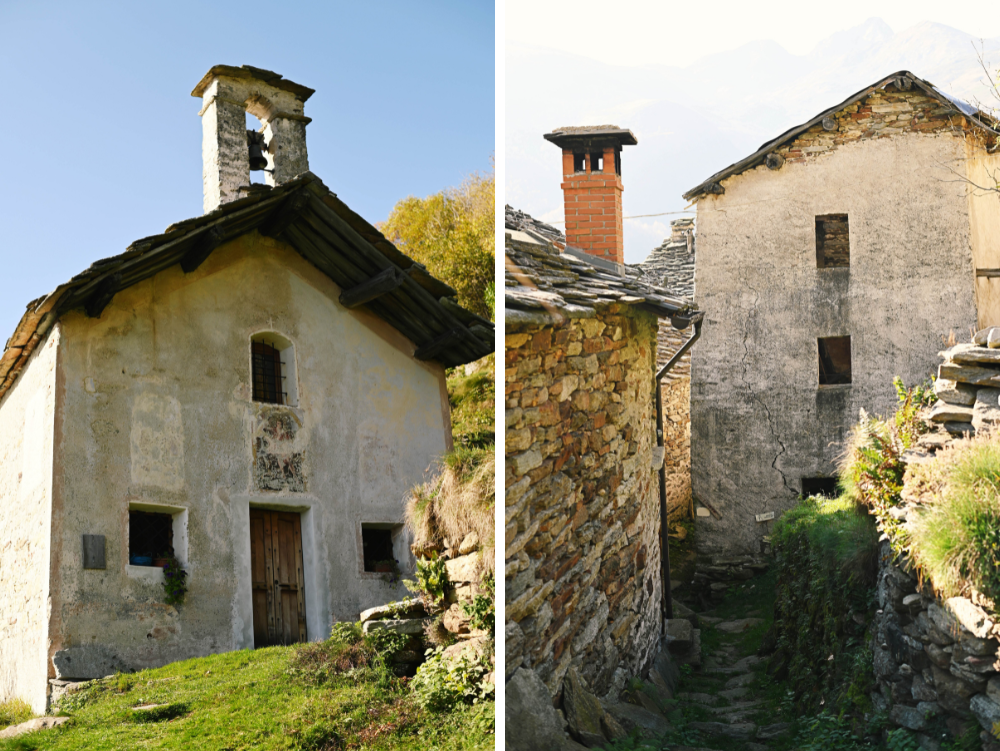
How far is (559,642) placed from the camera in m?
4.20

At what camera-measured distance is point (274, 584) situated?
214 inches

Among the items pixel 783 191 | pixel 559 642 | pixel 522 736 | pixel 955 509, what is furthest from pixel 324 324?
pixel 783 191

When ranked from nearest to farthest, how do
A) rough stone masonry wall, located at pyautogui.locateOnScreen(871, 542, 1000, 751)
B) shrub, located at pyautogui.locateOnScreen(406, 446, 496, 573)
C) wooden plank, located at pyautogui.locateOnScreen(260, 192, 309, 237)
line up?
rough stone masonry wall, located at pyautogui.locateOnScreen(871, 542, 1000, 751) → shrub, located at pyautogui.locateOnScreen(406, 446, 496, 573) → wooden plank, located at pyautogui.locateOnScreen(260, 192, 309, 237)

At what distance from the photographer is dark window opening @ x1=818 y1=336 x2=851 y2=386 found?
10.6 m

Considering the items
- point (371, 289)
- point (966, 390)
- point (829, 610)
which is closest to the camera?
point (966, 390)

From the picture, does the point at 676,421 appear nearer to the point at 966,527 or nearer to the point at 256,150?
the point at 256,150

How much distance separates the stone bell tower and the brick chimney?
2072mm

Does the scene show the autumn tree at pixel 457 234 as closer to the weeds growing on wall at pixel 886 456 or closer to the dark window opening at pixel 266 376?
the dark window opening at pixel 266 376

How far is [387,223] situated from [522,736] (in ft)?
33.7

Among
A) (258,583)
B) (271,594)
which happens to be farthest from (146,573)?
(271,594)

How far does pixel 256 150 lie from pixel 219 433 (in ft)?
9.37

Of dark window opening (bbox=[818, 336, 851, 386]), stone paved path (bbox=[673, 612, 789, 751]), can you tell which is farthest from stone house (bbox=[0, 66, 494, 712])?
dark window opening (bbox=[818, 336, 851, 386])

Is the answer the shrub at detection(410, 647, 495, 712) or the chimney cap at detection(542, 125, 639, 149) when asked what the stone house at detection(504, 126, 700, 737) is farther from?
the chimney cap at detection(542, 125, 639, 149)

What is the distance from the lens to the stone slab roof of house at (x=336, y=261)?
5.73 meters
